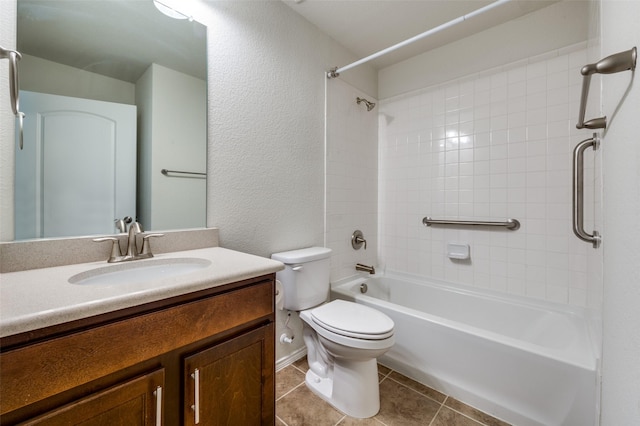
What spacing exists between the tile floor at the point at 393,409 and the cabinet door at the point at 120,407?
0.82 m

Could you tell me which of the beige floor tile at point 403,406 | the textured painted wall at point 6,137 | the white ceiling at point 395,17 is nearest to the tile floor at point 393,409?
the beige floor tile at point 403,406

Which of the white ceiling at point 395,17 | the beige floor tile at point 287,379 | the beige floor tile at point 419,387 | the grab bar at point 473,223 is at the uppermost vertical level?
the white ceiling at point 395,17

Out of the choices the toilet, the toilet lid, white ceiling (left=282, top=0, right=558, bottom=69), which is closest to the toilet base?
the toilet

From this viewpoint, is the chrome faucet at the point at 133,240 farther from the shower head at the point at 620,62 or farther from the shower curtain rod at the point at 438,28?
the shower curtain rod at the point at 438,28

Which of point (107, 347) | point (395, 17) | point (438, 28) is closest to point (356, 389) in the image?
point (107, 347)

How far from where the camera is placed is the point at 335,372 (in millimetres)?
1443

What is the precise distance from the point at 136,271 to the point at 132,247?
0.11 m

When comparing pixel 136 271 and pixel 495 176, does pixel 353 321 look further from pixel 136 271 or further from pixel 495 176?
pixel 495 176

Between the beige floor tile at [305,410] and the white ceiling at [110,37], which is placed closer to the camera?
the white ceiling at [110,37]

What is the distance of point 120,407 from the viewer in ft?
2.20

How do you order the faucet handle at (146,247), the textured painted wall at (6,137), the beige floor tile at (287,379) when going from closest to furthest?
the textured painted wall at (6,137) < the faucet handle at (146,247) < the beige floor tile at (287,379)

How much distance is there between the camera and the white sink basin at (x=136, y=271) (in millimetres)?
925

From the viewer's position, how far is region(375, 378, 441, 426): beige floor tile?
4.37ft

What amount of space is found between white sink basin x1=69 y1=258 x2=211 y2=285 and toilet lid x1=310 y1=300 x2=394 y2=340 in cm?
70
